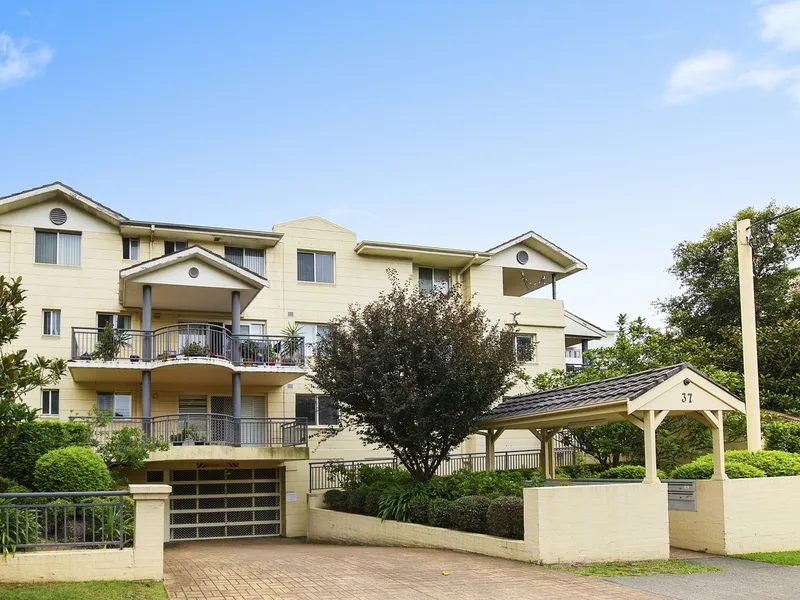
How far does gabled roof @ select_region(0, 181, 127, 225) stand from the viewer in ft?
89.1

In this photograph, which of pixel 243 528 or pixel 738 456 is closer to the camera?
pixel 738 456

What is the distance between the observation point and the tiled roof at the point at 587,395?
16641mm

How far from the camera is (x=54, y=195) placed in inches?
1107

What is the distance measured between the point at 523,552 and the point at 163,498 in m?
5.92

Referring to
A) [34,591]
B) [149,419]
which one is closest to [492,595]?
[34,591]

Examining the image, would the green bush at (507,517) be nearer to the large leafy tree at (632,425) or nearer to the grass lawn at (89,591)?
the grass lawn at (89,591)

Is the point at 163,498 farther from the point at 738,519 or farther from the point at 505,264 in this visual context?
the point at 505,264

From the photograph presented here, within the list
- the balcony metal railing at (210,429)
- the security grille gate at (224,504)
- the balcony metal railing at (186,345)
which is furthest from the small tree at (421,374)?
the security grille gate at (224,504)

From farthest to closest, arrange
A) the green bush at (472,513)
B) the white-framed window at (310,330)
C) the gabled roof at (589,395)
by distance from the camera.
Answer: the white-framed window at (310,330)
the green bush at (472,513)
the gabled roof at (589,395)

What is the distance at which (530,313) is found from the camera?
3397 cm

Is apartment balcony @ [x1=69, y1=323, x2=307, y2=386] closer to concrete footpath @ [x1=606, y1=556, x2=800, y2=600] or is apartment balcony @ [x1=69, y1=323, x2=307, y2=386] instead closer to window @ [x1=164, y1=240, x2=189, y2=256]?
window @ [x1=164, y1=240, x2=189, y2=256]

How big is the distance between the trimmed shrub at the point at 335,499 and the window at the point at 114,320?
8.78 metres

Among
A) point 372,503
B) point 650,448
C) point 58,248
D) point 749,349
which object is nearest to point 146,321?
point 58,248

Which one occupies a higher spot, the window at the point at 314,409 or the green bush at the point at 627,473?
the window at the point at 314,409
